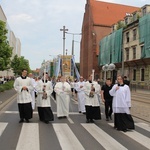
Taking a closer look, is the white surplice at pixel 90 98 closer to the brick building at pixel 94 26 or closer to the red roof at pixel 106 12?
the brick building at pixel 94 26

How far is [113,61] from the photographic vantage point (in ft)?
165

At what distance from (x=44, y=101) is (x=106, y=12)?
6250cm

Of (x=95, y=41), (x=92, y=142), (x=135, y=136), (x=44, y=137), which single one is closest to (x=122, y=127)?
(x=135, y=136)

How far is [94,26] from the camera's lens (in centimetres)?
6594

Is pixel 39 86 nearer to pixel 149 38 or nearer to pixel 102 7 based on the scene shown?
pixel 149 38

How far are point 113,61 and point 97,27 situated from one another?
18242mm

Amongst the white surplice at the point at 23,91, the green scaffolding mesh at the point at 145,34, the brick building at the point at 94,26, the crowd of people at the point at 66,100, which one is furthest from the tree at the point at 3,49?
the brick building at the point at 94,26

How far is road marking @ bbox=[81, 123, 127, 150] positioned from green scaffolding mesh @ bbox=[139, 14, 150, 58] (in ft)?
93.7

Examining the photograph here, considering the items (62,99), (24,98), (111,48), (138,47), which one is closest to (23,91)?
(24,98)

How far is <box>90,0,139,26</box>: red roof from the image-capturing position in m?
67.8

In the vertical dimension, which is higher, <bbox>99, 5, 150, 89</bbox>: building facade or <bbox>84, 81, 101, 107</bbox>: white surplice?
<bbox>99, 5, 150, 89</bbox>: building facade

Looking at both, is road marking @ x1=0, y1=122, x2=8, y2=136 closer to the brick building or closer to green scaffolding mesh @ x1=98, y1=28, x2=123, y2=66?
green scaffolding mesh @ x1=98, y1=28, x2=123, y2=66

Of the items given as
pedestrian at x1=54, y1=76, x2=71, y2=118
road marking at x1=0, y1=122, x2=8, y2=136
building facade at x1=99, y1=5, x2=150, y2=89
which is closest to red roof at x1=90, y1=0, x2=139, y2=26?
building facade at x1=99, y1=5, x2=150, y2=89

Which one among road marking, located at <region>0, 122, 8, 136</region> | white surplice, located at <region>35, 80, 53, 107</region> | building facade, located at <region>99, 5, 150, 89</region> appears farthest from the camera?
building facade, located at <region>99, 5, 150, 89</region>
